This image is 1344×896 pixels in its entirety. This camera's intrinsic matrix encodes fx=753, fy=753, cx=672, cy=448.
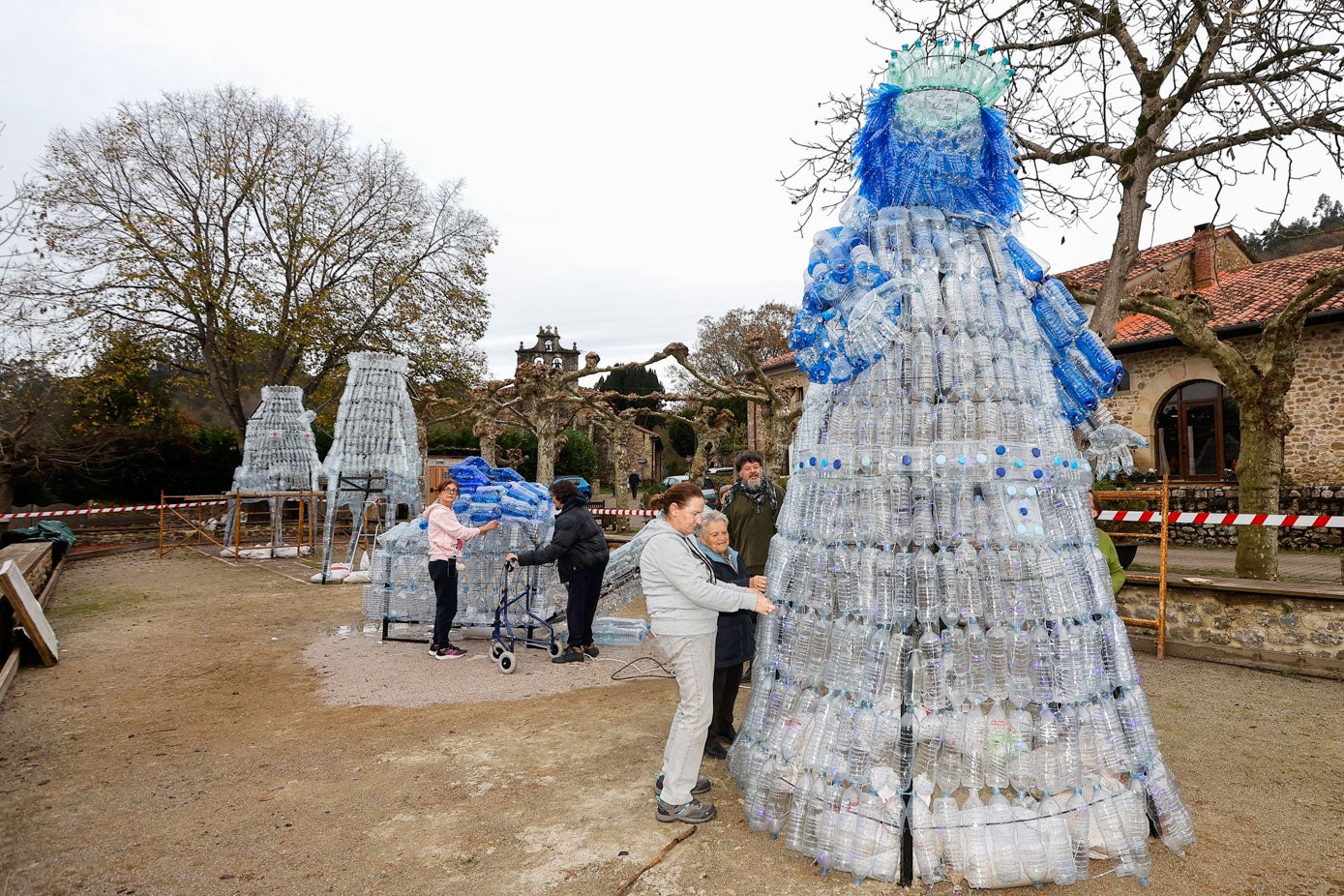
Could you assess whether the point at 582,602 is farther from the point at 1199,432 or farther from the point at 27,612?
the point at 1199,432

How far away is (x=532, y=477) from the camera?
3394cm

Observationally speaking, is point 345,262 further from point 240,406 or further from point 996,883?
point 996,883

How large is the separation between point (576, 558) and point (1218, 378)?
16370mm

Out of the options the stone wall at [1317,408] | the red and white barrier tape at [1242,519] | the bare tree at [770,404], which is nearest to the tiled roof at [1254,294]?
the stone wall at [1317,408]

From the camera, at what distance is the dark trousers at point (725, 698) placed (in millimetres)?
4355

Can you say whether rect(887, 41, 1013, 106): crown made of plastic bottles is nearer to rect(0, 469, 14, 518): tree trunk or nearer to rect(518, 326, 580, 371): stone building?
rect(0, 469, 14, 518): tree trunk

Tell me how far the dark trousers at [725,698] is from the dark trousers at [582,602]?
8.01 feet

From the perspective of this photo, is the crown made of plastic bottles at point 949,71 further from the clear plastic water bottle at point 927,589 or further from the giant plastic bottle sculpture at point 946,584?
the clear plastic water bottle at point 927,589

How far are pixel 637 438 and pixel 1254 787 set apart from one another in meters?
39.1

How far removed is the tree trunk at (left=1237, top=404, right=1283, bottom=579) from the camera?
8.28 metres

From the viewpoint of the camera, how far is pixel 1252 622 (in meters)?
6.27

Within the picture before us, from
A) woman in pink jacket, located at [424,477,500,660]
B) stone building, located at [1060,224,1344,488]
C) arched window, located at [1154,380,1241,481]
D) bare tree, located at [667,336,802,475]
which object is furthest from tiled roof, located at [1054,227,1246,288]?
woman in pink jacket, located at [424,477,500,660]

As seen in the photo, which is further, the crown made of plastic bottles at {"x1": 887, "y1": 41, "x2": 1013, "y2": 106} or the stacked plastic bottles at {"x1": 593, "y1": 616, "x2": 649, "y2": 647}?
the stacked plastic bottles at {"x1": 593, "y1": 616, "x2": 649, "y2": 647}

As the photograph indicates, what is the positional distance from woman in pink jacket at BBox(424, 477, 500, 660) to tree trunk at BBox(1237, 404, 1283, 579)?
818 centimetres
